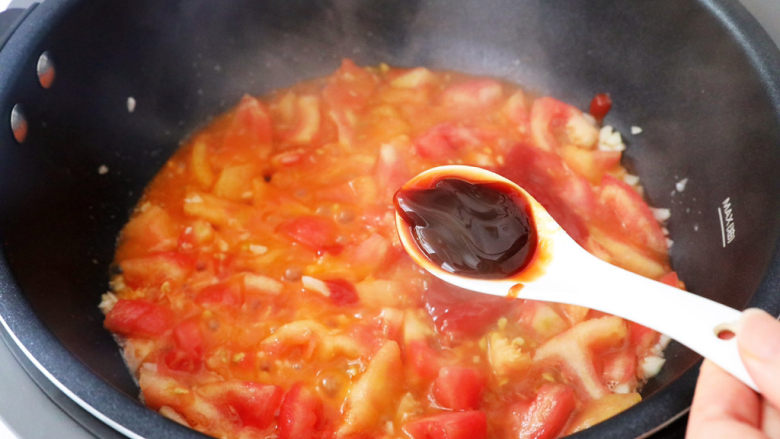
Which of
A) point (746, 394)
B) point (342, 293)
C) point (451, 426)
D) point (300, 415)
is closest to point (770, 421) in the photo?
point (746, 394)

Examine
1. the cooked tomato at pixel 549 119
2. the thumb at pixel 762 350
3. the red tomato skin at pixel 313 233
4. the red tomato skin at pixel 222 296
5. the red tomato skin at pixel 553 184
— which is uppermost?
the thumb at pixel 762 350

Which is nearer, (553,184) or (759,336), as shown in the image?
(759,336)

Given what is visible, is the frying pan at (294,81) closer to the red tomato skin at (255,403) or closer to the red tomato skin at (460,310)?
the red tomato skin at (255,403)

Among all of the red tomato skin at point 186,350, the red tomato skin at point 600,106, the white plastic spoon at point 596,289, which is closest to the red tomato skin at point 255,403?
the red tomato skin at point 186,350

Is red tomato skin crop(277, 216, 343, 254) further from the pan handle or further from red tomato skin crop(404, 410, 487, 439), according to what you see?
the pan handle

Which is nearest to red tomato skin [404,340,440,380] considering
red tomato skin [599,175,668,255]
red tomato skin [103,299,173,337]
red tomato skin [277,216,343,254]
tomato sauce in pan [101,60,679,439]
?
tomato sauce in pan [101,60,679,439]

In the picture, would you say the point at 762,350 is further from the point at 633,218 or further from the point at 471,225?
the point at 633,218
